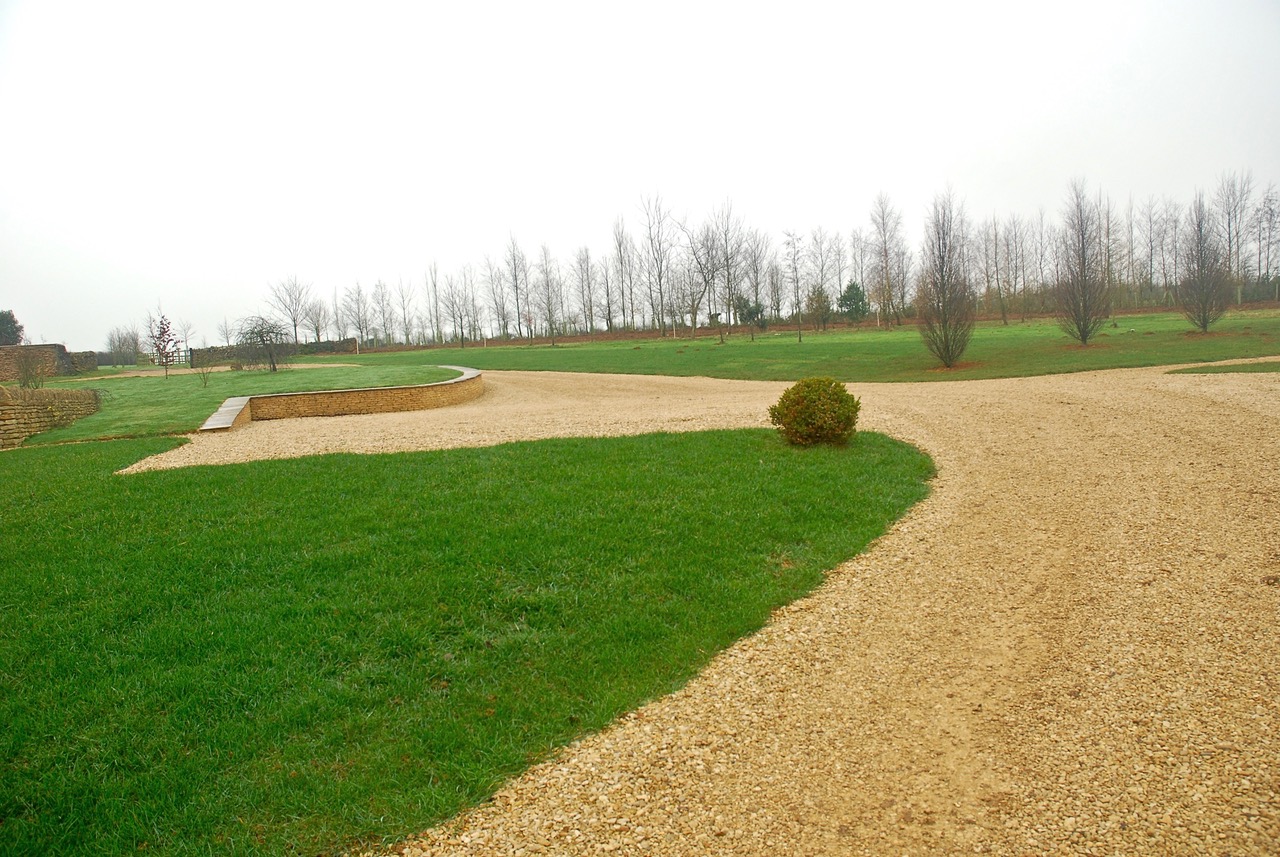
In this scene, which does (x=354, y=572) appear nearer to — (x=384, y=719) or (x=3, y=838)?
(x=384, y=719)

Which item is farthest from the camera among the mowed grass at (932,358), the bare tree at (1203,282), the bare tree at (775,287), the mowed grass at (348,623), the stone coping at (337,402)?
the bare tree at (775,287)

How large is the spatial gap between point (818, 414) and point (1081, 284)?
22911 millimetres

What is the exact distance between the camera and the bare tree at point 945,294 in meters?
20.5

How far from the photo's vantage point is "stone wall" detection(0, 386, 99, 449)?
1277 centimetres

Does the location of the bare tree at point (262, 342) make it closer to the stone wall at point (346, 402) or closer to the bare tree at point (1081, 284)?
the stone wall at point (346, 402)

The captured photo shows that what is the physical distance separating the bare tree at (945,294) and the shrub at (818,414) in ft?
45.7

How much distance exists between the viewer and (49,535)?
5836mm

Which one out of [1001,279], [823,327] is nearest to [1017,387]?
[823,327]

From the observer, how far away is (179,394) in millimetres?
19891

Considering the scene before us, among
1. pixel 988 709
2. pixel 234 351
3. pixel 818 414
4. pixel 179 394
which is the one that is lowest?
pixel 988 709

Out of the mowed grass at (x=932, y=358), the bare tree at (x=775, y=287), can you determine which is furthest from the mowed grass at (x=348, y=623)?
the bare tree at (x=775, y=287)

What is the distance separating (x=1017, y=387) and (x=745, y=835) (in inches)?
565

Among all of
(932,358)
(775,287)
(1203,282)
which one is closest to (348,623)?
(932,358)

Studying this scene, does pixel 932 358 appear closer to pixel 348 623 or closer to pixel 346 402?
pixel 346 402
